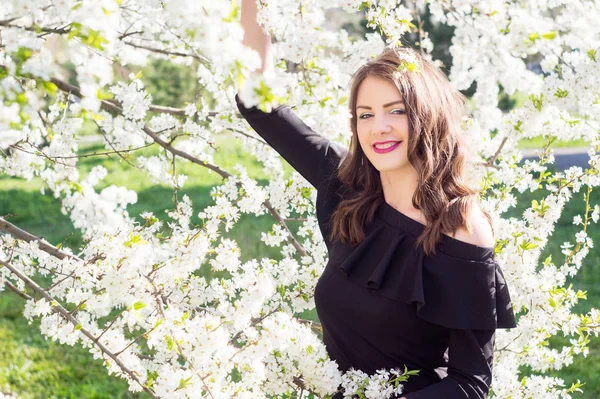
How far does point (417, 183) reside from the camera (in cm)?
229

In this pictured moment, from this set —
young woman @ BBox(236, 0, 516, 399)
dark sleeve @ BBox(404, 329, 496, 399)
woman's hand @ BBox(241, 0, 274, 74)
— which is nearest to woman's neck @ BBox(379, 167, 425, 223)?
young woman @ BBox(236, 0, 516, 399)

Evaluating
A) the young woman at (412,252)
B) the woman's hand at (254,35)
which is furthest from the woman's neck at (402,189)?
the woman's hand at (254,35)

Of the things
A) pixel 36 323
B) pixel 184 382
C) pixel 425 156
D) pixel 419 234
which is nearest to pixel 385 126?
pixel 425 156

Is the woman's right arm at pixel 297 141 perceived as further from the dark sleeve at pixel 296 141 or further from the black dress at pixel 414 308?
the black dress at pixel 414 308

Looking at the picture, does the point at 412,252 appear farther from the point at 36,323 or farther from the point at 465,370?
the point at 36,323

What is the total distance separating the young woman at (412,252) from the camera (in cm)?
209

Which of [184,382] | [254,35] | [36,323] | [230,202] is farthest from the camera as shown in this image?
[36,323]

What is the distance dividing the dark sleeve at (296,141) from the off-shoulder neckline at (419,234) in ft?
0.99

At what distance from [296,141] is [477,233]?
75 centimetres

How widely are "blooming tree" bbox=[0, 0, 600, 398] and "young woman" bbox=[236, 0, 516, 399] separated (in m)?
0.10

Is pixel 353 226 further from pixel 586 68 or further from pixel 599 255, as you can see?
pixel 599 255

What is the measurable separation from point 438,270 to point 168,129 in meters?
1.81

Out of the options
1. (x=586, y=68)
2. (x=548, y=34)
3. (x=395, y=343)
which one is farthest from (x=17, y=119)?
(x=586, y=68)

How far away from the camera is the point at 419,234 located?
223cm
